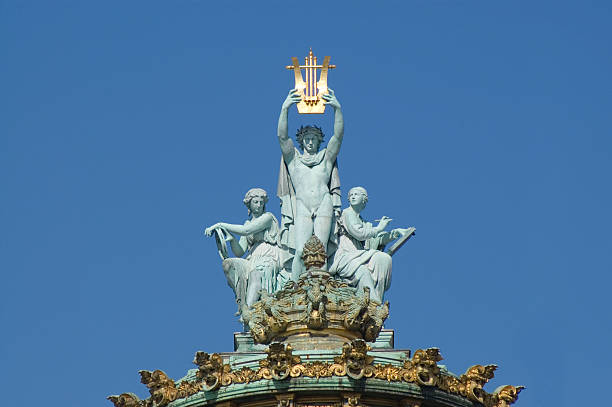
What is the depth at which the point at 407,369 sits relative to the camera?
7650 centimetres

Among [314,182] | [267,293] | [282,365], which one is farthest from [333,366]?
[314,182]

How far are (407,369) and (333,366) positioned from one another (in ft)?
6.66

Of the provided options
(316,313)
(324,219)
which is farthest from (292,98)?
(316,313)

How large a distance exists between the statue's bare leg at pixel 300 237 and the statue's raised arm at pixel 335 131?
6.88ft

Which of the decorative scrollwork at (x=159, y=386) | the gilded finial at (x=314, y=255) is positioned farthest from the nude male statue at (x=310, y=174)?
the decorative scrollwork at (x=159, y=386)

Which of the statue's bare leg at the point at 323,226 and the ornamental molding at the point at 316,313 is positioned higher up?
the statue's bare leg at the point at 323,226

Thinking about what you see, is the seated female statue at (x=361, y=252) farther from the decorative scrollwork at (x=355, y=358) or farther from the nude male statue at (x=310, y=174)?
the decorative scrollwork at (x=355, y=358)

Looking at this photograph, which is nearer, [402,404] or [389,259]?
[402,404]

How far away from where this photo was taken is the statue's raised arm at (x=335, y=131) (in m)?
87.2

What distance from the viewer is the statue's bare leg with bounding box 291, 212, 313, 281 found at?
84750 millimetres

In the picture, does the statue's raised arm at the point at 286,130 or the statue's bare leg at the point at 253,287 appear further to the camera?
the statue's raised arm at the point at 286,130

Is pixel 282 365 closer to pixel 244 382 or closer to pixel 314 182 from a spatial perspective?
pixel 244 382

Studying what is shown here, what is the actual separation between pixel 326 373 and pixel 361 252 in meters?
9.73

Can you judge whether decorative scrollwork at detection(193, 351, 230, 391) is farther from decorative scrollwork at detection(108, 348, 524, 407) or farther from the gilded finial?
the gilded finial
